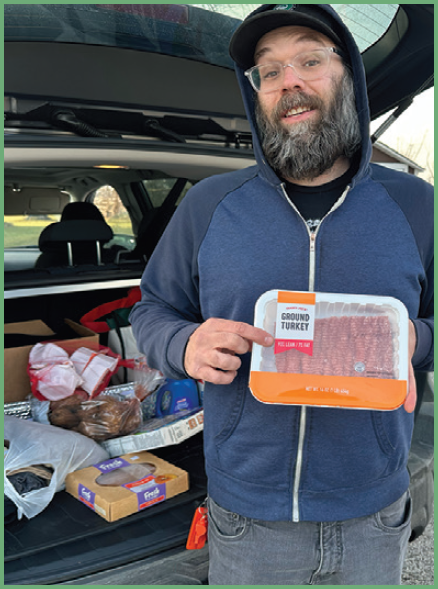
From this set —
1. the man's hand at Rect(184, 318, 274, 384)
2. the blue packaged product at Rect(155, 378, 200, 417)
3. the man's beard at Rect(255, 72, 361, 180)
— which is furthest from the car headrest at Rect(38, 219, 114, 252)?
the man's hand at Rect(184, 318, 274, 384)

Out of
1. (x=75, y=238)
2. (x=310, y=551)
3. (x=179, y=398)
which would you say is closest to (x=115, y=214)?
(x=75, y=238)

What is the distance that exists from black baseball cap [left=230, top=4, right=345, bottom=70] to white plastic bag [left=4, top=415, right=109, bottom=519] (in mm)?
1513

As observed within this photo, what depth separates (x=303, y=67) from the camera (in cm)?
144

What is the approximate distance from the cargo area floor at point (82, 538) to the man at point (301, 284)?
320mm

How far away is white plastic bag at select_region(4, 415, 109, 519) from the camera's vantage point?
1899mm

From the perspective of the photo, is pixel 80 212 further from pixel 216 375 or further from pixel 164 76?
pixel 216 375

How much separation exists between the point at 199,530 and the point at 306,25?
1.42 meters

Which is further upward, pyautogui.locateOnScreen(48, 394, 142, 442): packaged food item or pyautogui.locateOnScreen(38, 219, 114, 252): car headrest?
pyautogui.locateOnScreen(38, 219, 114, 252): car headrest

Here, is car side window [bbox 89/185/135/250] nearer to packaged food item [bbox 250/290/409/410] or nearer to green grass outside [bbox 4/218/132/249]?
green grass outside [bbox 4/218/132/249]

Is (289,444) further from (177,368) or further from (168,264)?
(168,264)

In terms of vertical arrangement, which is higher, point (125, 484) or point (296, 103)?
point (296, 103)

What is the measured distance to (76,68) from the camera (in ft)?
7.82

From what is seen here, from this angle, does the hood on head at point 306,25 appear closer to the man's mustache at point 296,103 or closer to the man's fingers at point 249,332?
the man's mustache at point 296,103

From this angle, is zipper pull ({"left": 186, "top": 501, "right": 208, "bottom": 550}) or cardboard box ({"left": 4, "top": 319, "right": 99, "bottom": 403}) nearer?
zipper pull ({"left": 186, "top": 501, "right": 208, "bottom": 550})
